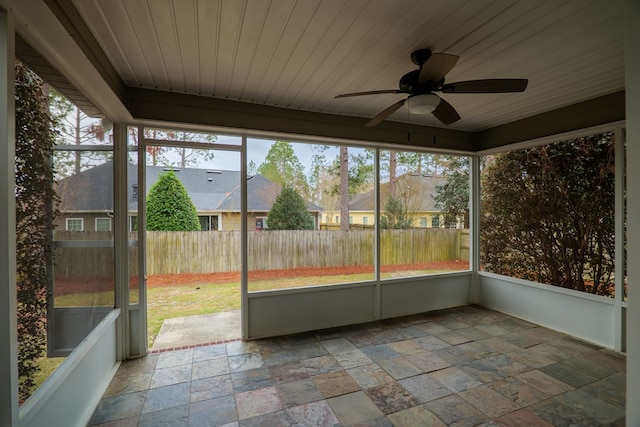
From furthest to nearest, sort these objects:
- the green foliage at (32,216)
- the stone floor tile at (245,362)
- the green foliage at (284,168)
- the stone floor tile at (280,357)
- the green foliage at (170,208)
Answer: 1. the green foliage at (170,208)
2. the green foliage at (284,168)
3. the stone floor tile at (280,357)
4. the stone floor tile at (245,362)
5. the green foliage at (32,216)

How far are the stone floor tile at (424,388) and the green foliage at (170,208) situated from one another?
4.22m

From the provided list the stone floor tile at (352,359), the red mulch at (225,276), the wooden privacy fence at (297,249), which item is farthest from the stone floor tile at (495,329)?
the stone floor tile at (352,359)

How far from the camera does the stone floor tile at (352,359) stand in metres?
2.85

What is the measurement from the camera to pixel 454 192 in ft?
15.3

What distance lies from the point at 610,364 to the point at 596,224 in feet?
4.87

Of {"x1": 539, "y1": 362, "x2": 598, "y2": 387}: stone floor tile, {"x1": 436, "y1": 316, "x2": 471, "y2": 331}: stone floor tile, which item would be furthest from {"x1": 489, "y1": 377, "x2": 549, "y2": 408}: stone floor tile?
{"x1": 436, "y1": 316, "x2": 471, "y2": 331}: stone floor tile

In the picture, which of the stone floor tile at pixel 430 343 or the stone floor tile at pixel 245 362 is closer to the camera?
the stone floor tile at pixel 245 362

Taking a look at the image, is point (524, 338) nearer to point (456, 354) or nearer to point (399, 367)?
point (456, 354)

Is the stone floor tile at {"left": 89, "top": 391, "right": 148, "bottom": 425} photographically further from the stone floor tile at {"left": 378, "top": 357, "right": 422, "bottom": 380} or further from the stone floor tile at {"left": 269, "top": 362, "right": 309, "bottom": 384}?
the stone floor tile at {"left": 378, "top": 357, "right": 422, "bottom": 380}

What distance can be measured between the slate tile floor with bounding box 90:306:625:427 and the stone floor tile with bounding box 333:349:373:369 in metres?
0.01

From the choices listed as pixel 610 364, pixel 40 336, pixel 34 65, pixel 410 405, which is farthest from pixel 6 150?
pixel 610 364

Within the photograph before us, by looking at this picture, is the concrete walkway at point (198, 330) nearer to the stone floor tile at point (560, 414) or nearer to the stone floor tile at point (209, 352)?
the stone floor tile at point (209, 352)

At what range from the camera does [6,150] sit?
4.04 feet

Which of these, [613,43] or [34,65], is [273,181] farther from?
[613,43]
